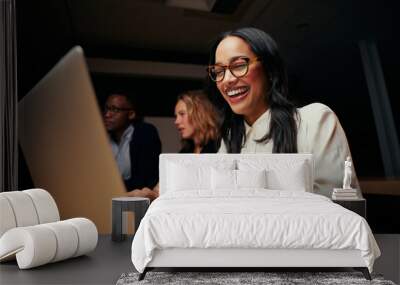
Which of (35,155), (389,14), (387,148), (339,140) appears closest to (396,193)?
(387,148)

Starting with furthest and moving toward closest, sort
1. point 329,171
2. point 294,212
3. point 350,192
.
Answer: point 329,171
point 350,192
point 294,212

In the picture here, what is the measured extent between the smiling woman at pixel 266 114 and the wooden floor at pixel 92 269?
3.59 feet

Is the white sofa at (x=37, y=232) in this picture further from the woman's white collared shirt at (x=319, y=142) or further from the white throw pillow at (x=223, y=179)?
the woman's white collared shirt at (x=319, y=142)

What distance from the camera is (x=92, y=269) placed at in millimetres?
3828

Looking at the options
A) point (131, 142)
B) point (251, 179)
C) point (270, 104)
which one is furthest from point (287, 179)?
point (131, 142)

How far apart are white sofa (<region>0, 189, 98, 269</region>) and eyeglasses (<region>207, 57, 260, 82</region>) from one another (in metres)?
2.01

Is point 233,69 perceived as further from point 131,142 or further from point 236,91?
point 131,142

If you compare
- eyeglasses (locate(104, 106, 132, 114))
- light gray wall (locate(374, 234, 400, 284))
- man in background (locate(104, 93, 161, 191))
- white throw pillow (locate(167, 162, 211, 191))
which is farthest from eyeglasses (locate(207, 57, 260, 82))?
light gray wall (locate(374, 234, 400, 284))

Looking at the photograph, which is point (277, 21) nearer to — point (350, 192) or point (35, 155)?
point (350, 192)

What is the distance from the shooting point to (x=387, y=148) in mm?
5312

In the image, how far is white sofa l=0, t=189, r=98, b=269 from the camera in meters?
3.71

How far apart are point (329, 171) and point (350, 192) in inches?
17.1

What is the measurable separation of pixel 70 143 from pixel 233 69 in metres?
1.80

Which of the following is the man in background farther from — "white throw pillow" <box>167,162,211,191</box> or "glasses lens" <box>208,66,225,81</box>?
"glasses lens" <box>208,66,225,81</box>
